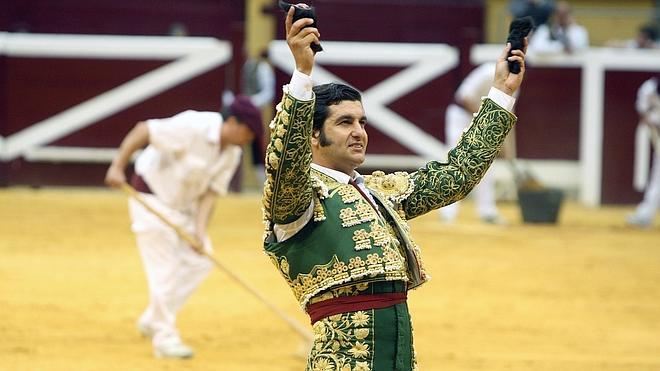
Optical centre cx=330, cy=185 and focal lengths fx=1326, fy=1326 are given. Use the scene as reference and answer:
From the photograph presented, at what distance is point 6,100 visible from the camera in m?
14.5

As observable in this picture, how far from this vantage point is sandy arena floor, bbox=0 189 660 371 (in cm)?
659

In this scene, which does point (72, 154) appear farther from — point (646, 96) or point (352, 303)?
point (352, 303)

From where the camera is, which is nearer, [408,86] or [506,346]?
[506,346]

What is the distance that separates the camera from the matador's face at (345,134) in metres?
3.37

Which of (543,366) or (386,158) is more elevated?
(543,366)

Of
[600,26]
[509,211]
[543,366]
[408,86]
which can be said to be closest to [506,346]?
[543,366]

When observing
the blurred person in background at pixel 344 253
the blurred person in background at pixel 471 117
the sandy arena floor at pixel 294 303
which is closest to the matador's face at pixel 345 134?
the blurred person in background at pixel 344 253

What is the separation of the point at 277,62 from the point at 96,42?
203 centimetres

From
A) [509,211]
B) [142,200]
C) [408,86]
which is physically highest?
[142,200]

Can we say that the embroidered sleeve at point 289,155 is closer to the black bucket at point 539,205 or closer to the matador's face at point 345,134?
the matador's face at point 345,134

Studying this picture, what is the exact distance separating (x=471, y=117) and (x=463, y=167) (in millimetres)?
8725

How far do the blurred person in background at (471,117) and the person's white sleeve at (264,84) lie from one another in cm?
288

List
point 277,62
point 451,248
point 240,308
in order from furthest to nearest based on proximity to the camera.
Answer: point 277,62 → point 451,248 → point 240,308

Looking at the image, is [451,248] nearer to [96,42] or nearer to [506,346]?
[506,346]
